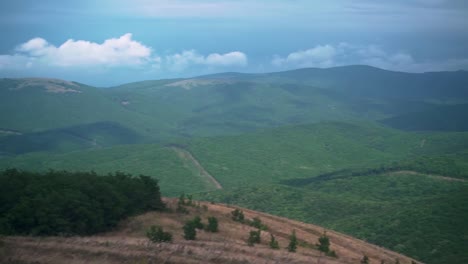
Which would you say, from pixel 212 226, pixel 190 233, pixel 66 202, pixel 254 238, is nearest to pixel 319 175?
pixel 212 226

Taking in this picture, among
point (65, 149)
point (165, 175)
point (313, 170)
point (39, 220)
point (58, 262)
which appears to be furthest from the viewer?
point (65, 149)

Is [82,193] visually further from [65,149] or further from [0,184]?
[65,149]

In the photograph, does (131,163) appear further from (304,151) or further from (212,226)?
(212,226)

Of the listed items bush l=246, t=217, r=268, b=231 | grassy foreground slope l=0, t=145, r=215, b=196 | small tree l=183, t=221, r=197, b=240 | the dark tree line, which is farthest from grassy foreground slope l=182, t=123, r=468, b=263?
the dark tree line

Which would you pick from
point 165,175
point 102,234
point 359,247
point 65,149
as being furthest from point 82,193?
point 65,149

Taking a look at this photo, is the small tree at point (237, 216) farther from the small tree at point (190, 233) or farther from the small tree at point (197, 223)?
the small tree at point (190, 233)

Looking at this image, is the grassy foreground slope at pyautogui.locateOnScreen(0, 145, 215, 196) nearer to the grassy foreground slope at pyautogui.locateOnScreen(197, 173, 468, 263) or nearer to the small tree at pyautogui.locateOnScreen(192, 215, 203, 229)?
the grassy foreground slope at pyautogui.locateOnScreen(197, 173, 468, 263)
